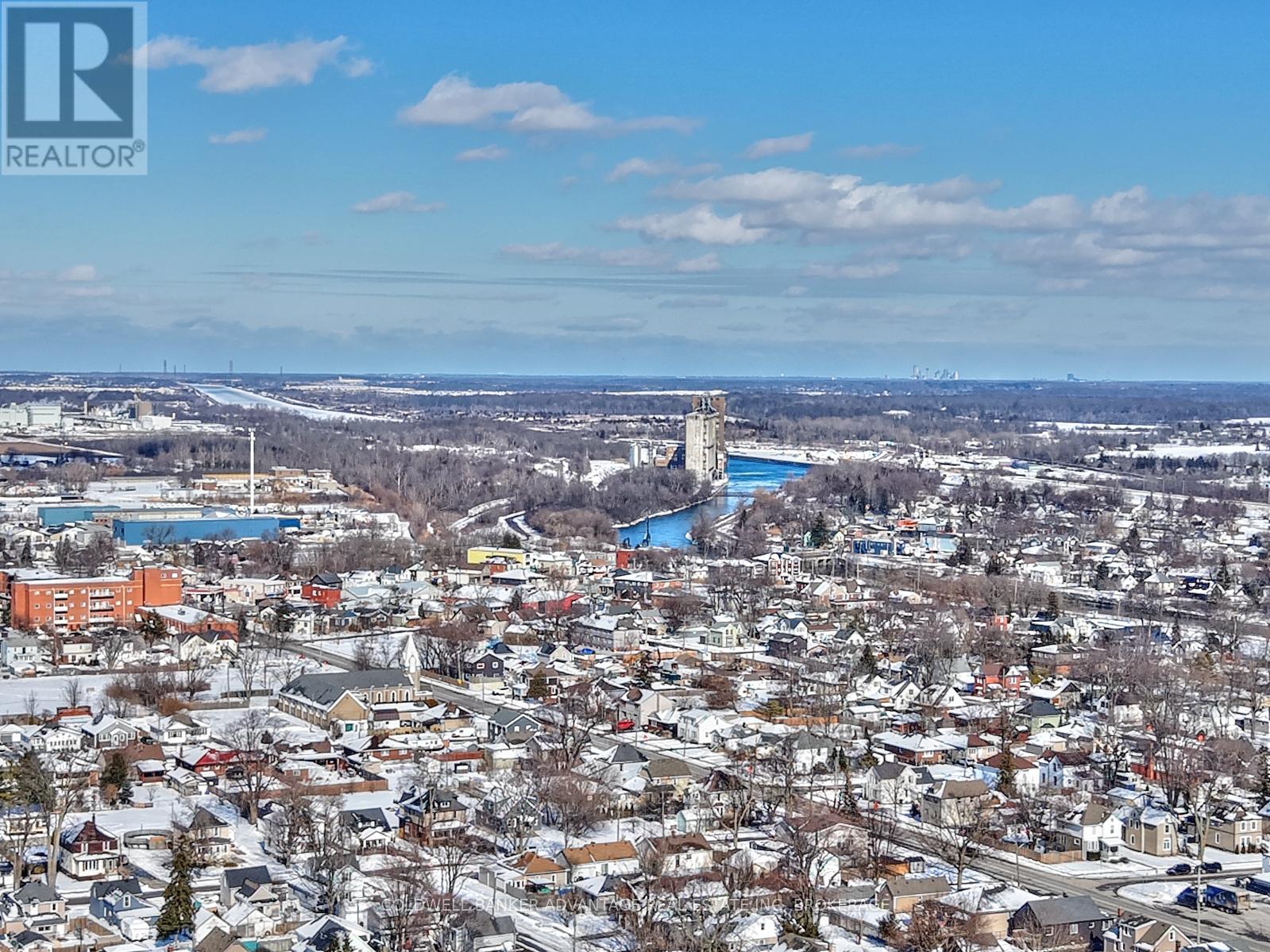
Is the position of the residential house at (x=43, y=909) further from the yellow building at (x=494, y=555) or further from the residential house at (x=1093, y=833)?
the yellow building at (x=494, y=555)

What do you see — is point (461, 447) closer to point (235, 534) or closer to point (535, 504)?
point (535, 504)

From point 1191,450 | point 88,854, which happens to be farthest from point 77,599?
point 1191,450

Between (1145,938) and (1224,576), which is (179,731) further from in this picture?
(1224,576)

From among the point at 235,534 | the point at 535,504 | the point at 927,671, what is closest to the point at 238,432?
the point at 535,504

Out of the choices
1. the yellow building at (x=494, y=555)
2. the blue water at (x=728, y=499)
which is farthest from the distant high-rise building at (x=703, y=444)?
the yellow building at (x=494, y=555)

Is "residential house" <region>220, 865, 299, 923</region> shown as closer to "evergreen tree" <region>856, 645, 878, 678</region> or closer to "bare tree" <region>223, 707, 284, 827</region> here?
"bare tree" <region>223, 707, 284, 827</region>

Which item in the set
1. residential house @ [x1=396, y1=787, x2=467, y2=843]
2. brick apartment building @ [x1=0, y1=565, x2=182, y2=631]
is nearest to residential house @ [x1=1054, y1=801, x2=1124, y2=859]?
residential house @ [x1=396, y1=787, x2=467, y2=843]

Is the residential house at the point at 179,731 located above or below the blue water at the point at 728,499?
below
